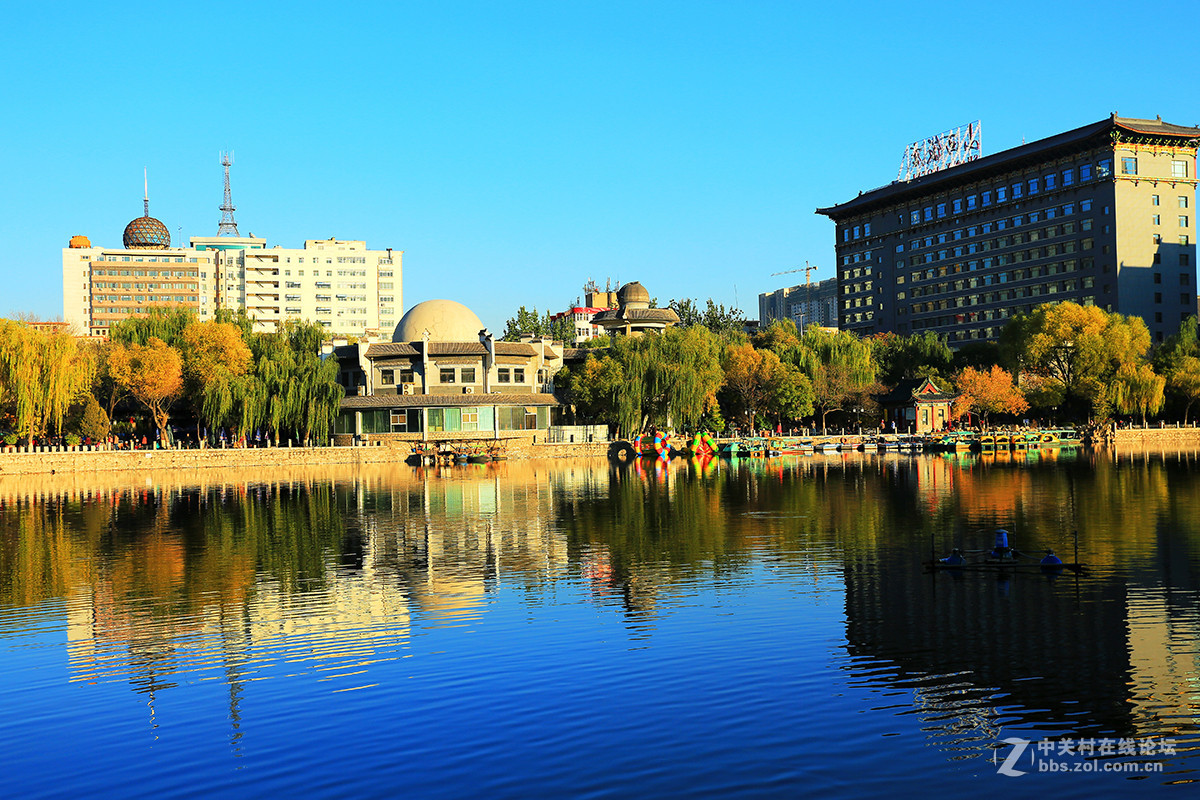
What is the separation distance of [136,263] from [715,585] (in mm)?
183406

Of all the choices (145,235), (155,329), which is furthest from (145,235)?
(155,329)

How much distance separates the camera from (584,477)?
6869 centimetres

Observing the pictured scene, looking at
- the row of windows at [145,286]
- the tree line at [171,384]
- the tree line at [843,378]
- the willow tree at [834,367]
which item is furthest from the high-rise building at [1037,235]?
the row of windows at [145,286]

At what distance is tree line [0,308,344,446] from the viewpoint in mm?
70500

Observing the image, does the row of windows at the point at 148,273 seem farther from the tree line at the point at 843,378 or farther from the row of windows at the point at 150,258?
the tree line at the point at 843,378

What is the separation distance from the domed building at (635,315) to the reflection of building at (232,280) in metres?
63.7

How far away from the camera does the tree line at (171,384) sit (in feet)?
231

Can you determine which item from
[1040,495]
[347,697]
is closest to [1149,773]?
[347,697]

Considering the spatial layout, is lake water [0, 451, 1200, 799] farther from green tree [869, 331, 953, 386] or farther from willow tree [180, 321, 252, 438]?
green tree [869, 331, 953, 386]

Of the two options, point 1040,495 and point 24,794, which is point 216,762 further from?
point 1040,495

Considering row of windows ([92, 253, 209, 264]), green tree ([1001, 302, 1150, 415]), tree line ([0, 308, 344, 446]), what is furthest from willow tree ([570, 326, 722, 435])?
row of windows ([92, 253, 209, 264])

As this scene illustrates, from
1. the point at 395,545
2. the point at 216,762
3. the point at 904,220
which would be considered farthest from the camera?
the point at 904,220

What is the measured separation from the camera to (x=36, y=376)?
69.0 metres

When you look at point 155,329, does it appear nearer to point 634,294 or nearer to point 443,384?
point 443,384
